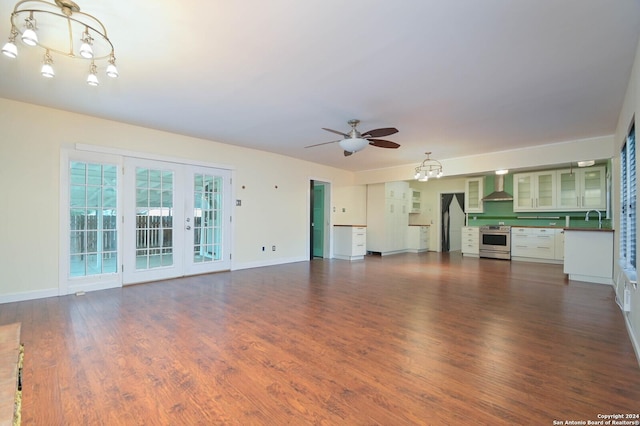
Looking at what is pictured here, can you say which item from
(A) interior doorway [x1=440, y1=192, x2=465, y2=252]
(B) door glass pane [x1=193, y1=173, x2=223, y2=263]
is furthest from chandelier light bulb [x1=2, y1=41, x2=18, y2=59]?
(A) interior doorway [x1=440, y1=192, x2=465, y2=252]

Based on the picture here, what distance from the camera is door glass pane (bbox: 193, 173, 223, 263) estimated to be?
5551 millimetres

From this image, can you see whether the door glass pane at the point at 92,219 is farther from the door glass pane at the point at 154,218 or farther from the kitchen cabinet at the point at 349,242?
the kitchen cabinet at the point at 349,242

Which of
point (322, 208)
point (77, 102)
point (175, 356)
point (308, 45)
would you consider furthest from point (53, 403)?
point (322, 208)

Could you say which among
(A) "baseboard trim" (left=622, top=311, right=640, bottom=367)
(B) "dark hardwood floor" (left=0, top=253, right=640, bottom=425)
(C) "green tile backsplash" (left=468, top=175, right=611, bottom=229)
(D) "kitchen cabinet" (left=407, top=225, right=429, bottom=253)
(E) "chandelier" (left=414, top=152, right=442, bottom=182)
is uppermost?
(E) "chandelier" (left=414, top=152, right=442, bottom=182)

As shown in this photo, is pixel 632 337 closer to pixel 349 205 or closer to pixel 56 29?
pixel 56 29

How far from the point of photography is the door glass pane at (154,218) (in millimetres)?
4891

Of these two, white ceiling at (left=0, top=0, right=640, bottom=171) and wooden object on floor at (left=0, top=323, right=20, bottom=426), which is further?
white ceiling at (left=0, top=0, right=640, bottom=171)

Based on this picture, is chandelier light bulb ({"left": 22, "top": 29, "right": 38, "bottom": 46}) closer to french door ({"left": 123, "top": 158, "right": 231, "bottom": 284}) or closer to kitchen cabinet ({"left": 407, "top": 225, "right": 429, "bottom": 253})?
french door ({"left": 123, "top": 158, "right": 231, "bottom": 284})

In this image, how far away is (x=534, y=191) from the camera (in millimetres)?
7422

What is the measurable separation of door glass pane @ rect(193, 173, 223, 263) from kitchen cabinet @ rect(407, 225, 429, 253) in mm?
6082

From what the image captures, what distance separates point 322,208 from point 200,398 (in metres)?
6.64

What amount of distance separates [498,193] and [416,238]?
2.63 m

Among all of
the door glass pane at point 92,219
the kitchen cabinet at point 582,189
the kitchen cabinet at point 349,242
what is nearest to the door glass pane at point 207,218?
the door glass pane at point 92,219

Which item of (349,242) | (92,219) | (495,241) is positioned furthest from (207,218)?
(495,241)
